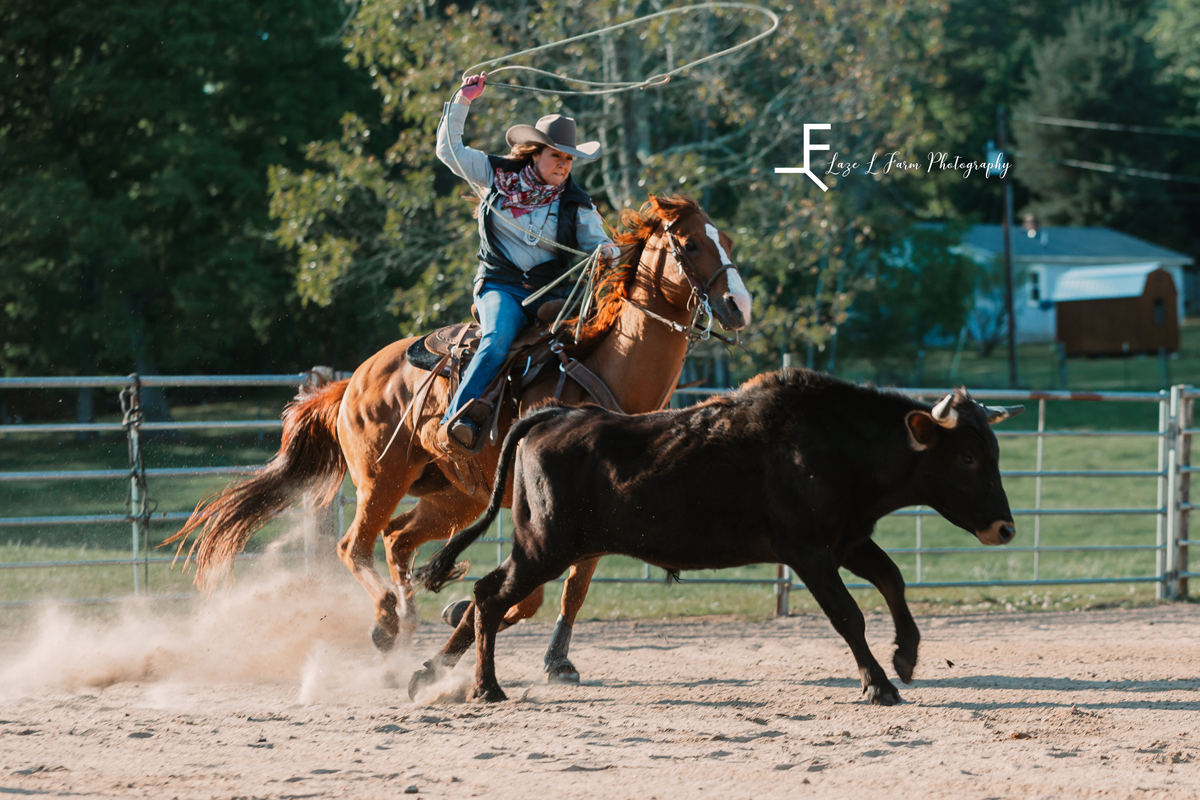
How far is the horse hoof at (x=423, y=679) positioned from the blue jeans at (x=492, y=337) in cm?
121

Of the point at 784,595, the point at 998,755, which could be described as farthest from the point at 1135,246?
the point at 998,755

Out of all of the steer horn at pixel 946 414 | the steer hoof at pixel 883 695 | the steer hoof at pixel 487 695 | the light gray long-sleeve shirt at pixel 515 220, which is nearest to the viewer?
the steer horn at pixel 946 414

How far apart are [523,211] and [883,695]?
2914 millimetres

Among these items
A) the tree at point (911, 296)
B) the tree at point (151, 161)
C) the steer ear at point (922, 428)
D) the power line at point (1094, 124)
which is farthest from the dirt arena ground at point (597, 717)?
the power line at point (1094, 124)

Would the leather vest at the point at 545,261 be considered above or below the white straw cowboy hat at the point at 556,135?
below

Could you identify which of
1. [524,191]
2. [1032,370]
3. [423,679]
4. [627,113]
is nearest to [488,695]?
[423,679]

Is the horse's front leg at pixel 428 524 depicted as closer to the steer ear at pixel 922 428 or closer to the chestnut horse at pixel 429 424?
the chestnut horse at pixel 429 424

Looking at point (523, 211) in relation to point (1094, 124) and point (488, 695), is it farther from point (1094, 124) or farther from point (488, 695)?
point (1094, 124)

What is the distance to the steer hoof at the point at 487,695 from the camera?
523 centimetres

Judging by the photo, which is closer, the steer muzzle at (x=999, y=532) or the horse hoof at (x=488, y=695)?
the steer muzzle at (x=999, y=532)

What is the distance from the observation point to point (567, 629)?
19.9ft

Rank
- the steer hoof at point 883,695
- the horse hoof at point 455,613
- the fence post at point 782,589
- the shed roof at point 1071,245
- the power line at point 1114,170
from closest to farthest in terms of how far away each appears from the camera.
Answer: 1. the steer hoof at point 883,695
2. the horse hoof at point 455,613
3. the fence post at point 782,589
4. the shed roof at point 1071,245
5. the power line at point 1114,170

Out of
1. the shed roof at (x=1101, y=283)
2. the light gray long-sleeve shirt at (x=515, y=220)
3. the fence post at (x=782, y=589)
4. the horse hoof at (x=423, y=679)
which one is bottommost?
the fence post at (x=782, y=589)

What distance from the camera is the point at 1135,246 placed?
5356 centimetres
